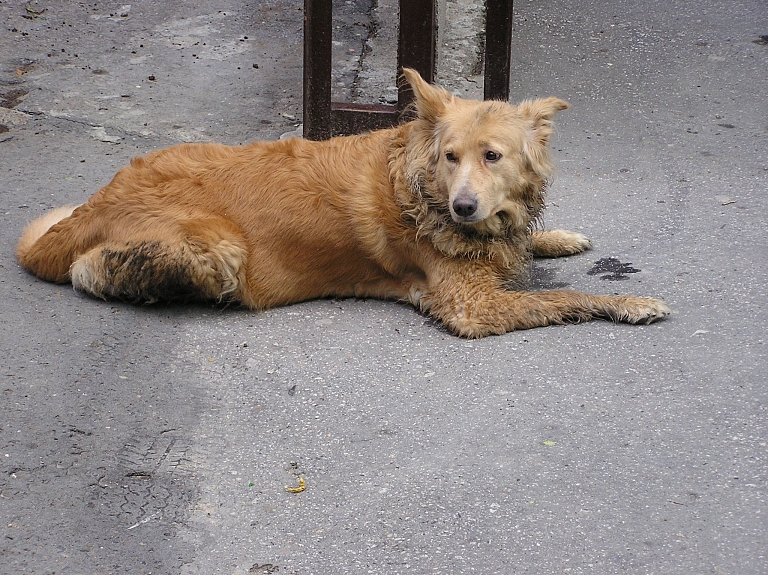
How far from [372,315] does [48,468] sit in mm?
1851

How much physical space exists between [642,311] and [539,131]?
1.06 meters

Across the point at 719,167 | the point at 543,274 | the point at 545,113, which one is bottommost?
the point at 543,274

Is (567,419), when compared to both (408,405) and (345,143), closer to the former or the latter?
(408,405)

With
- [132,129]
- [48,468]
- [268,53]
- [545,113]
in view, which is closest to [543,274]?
[545,113]

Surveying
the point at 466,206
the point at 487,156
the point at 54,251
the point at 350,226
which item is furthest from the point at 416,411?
the point at 54,251

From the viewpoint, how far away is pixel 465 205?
13.8 feet

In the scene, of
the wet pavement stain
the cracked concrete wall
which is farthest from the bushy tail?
the cracked concrete wall

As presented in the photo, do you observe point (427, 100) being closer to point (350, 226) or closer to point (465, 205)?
point (465, 205)

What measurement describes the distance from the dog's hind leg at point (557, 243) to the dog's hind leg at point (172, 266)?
1734 millimetres

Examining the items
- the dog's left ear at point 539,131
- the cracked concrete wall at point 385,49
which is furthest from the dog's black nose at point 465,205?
the cracked concrete wall at point 385,49

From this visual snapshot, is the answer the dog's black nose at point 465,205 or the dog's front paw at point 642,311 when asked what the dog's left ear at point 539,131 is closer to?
the dog's black nose at point 465,205

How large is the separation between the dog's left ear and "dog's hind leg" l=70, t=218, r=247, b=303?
5.19ft

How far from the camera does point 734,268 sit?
4816mm

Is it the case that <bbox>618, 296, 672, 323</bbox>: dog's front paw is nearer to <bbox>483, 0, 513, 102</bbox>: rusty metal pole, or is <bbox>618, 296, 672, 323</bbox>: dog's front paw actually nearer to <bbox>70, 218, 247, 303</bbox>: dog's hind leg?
<bbox>70, 218, 247, 303</bbox>: dog's hind leg
